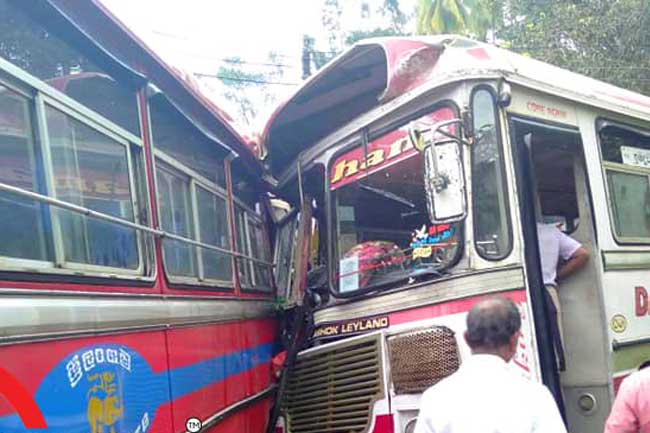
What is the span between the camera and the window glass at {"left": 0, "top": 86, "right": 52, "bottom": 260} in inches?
89.2

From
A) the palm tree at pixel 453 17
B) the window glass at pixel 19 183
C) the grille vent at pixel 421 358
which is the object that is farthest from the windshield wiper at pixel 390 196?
the palm tree at pixel 453 17

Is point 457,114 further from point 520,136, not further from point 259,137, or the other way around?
point 259,137

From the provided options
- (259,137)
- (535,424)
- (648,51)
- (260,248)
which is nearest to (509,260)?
(535,424)

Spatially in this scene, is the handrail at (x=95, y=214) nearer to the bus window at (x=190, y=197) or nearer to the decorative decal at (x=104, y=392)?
the bus window at (x=190, y=197)

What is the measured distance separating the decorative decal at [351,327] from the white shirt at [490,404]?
1.66 metres

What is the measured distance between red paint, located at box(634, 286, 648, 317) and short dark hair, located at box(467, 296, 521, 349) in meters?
2.27

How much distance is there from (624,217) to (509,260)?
4.35 ft

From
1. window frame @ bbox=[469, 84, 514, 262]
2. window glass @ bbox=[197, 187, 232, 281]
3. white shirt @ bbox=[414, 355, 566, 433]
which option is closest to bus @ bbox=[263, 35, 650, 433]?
window frame @ bbox=[469, 84, 514, 262]

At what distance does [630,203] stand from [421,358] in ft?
5.93

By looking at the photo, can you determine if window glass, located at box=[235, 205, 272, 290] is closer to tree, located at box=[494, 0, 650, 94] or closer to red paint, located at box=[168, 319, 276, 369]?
red paint, located at box=[168, 319, 276, 369]

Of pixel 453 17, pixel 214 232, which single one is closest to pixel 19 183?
pixel 214 232

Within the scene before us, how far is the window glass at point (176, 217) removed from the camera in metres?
3.61

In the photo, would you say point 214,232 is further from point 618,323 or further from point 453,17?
point 453,17

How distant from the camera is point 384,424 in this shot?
3.68 meters
